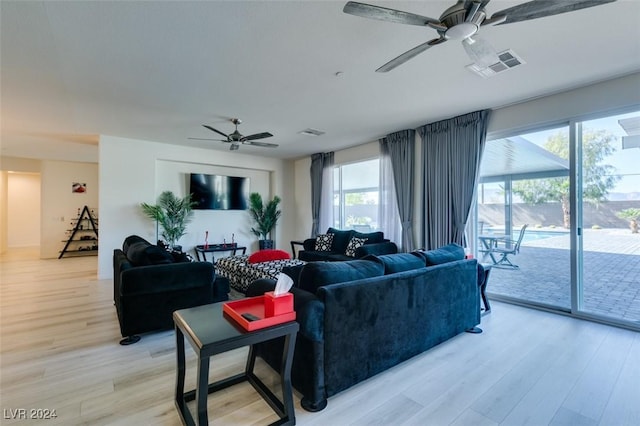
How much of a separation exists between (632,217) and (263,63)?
14.2 feet

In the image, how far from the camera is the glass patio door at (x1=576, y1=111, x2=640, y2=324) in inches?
124

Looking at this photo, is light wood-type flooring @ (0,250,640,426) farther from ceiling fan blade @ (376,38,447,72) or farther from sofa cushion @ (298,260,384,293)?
ceiling fan blade @ (376,38,447,72)

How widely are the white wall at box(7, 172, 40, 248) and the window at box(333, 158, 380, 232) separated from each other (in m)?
9.70

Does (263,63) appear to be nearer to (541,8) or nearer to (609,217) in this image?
(541,8)

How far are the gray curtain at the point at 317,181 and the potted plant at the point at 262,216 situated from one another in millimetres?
1014

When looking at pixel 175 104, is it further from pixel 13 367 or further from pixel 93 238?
pixel 93 238

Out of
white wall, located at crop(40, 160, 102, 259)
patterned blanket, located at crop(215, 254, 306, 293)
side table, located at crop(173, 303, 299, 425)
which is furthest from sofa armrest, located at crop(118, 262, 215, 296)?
white wall, located at crop(40, 160, 102, 259)

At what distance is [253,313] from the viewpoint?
172 cm

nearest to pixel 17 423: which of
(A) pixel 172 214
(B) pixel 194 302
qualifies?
(B) pixel 194 302

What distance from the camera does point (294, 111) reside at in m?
4.21

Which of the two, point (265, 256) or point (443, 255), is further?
point (265, 256)

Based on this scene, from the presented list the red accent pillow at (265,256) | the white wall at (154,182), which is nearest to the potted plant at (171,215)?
the white wall at (154,182)

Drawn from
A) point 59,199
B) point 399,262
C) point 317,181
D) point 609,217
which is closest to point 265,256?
point 399,262

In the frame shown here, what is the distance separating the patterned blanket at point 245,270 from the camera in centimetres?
375
